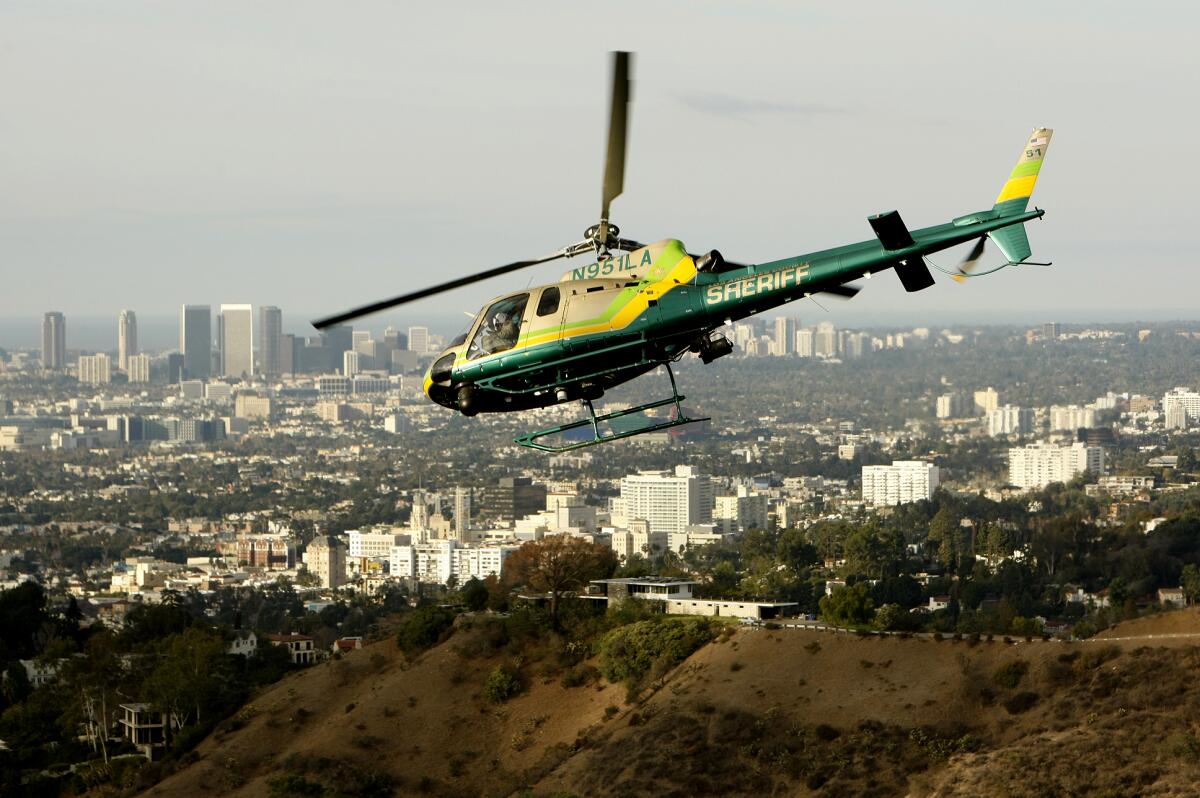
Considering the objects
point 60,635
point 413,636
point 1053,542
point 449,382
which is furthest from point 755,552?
point 449,382

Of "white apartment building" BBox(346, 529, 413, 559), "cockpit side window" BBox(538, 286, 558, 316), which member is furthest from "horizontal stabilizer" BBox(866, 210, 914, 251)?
"white apartment building" BBox(346, 529, 413, 559)

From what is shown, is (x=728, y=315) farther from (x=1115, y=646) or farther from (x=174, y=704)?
(x=174, y=704)

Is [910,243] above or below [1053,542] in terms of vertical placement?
above

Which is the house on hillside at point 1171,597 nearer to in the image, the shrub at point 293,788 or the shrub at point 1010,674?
the shrub at point 1010,674

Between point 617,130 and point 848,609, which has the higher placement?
point 617,130

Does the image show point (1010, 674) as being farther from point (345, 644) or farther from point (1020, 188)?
point (345, 644)

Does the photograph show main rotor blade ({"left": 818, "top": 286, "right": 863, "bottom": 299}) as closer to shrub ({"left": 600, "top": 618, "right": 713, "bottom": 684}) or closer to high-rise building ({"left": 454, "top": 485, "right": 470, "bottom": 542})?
shrub ({"left": 600, "top": 618, "right": 713, "bottom": 684})

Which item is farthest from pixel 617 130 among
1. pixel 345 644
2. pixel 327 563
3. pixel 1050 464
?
pixel 1050 464
